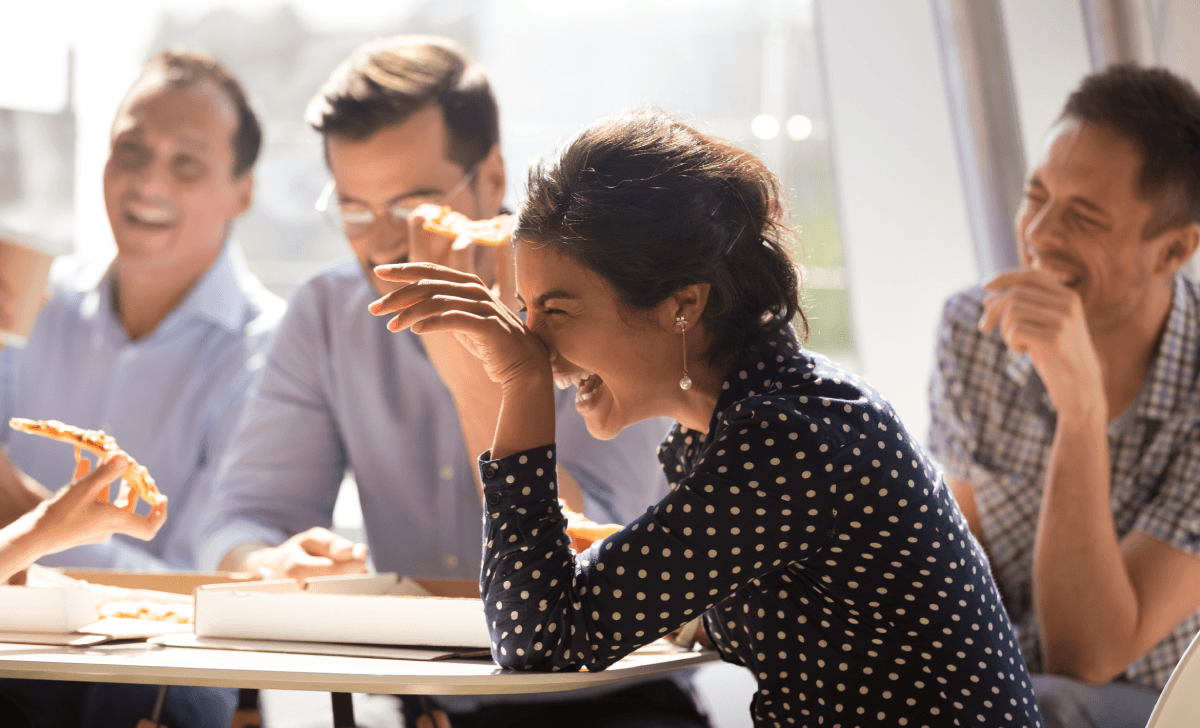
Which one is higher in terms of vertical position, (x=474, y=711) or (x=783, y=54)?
(x=783, y=54)

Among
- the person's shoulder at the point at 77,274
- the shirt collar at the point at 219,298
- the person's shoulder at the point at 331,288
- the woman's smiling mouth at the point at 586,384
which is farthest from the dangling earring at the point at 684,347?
the person's shoulder at the point at 77,274

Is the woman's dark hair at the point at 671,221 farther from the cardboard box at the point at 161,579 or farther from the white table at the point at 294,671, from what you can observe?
the cardboard box at the point at 161,579

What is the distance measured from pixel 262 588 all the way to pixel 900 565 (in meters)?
0.79

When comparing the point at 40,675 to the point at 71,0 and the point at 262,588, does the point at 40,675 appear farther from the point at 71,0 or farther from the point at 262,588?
the point at 71,0

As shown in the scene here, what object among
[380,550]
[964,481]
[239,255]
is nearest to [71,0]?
[239,255]

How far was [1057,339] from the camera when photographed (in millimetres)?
1575

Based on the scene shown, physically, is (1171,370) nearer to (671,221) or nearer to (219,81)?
(671,221)

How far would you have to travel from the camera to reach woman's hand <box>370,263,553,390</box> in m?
1.03

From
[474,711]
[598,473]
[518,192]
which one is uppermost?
[518,192]

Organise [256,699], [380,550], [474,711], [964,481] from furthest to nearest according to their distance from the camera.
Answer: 1. [380,550]
2. [964,481]
3. [474,711]
4. [256,699]

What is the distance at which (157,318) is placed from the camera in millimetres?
2660

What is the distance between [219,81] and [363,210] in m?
0.97

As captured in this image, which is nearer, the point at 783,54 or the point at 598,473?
the point at 598,473

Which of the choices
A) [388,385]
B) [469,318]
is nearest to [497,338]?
[469,318]
